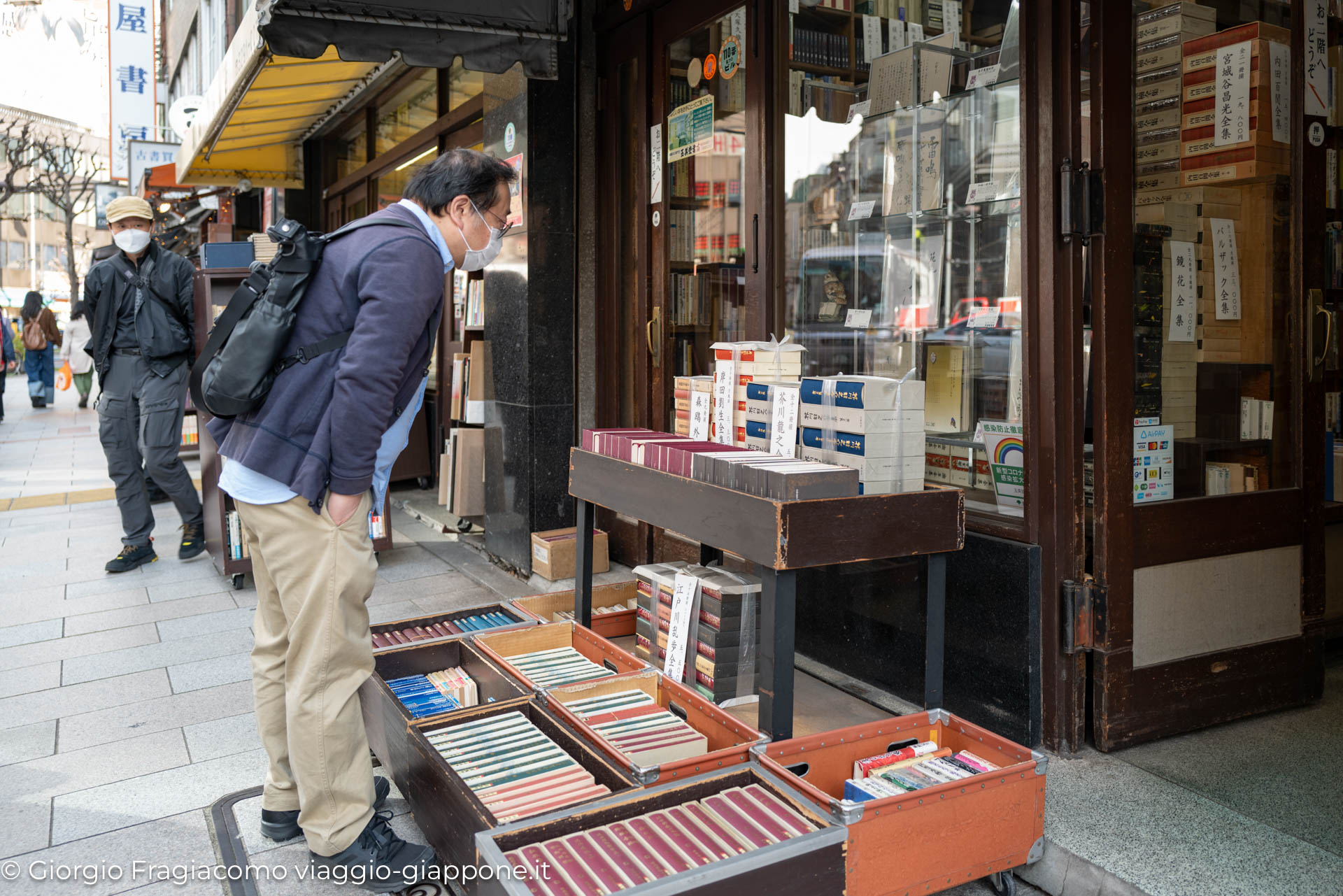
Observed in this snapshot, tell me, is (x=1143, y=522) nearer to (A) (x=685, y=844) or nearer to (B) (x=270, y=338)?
(A) (x=685, y=844)

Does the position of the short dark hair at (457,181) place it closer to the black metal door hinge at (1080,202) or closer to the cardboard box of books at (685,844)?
the cardboard box of books at (685,844)

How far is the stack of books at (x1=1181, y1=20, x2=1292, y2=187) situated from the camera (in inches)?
132

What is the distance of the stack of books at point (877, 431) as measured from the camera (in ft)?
9.66

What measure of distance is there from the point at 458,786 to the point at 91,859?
3.74ft

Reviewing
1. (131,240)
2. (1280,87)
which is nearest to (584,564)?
(1280,87)

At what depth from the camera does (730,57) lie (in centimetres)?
453

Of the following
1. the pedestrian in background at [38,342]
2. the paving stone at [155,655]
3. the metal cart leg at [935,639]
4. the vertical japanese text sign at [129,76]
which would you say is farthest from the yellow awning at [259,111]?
the vertical japanese text sign at [129,76]

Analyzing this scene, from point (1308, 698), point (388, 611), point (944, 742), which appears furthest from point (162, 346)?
point (1308, 698)

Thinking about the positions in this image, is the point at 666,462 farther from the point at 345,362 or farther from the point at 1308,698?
the point at 1308,698

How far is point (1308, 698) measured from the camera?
12.0ft

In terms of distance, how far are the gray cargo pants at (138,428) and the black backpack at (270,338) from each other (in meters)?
3.86

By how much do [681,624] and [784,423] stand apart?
0.85 metres

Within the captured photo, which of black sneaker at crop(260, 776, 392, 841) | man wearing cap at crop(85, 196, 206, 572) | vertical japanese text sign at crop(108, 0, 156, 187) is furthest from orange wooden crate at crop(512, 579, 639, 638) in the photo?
vertical japanese text sign at crop(108, 0, 156, 187)

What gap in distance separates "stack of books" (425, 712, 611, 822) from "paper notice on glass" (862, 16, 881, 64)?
3127 mm
